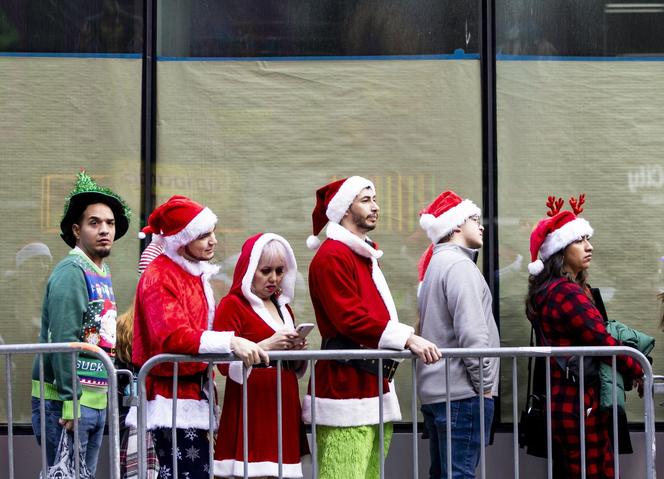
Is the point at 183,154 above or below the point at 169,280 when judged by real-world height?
above

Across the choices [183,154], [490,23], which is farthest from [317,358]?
[490,23]

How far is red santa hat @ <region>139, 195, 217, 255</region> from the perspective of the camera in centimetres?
615

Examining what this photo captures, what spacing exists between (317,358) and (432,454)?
1362 millimetres

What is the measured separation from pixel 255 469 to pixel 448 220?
208cm

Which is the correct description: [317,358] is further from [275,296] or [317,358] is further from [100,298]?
[100,298]

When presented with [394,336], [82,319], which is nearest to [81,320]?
[82,319]

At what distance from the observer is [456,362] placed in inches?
255

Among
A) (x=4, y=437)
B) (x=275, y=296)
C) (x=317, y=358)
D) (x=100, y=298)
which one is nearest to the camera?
(x=317, y=358)

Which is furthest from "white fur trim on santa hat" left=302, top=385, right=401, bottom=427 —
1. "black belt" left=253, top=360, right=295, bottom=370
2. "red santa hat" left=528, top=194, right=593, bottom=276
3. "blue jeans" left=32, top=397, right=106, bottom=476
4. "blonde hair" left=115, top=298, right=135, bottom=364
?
"red santa hat" left=528, top=194, right=593, bottom=276

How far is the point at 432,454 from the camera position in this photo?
6.77 m

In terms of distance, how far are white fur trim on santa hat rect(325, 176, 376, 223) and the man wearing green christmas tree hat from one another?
1422 millimetres

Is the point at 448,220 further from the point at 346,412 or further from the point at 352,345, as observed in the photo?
the point at 346,412

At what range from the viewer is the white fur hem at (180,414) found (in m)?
5.90

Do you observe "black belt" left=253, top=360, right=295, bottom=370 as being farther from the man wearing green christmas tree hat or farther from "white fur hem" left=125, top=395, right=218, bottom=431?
the man wearing green christmas tree hat
